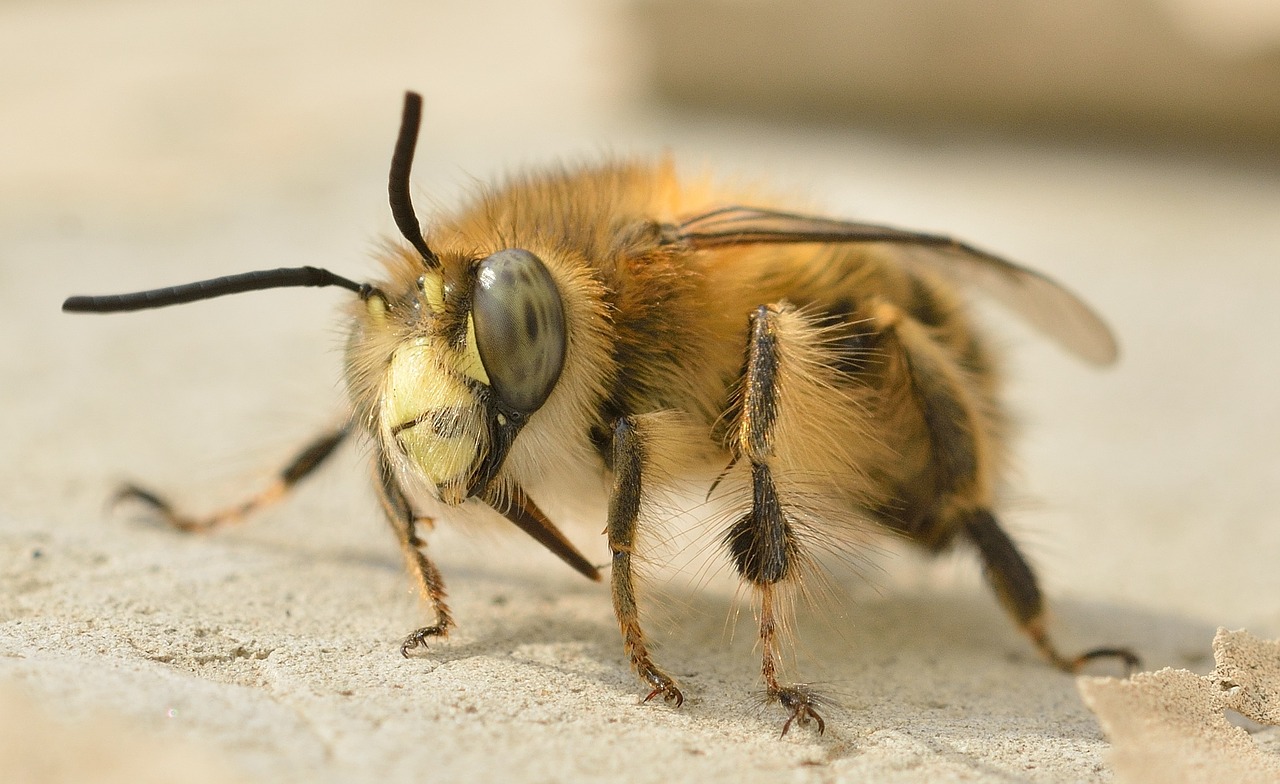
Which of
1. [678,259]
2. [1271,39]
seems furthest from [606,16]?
[678,259]

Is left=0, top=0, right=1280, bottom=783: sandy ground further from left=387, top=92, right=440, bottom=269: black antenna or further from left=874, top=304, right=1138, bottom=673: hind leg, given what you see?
left=387, top=92, right=440, bottom=269: black antenna

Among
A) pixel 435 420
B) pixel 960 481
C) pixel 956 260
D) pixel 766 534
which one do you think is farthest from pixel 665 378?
pixel 956 260

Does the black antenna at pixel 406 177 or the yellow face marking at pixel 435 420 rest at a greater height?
the black antenna at pixel 406 177

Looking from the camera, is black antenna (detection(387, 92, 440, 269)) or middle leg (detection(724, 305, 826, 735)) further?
middle leg (detection(724, 305, 826, 735))

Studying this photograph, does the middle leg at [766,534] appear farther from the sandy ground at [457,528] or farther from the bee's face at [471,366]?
the bee's face at [471,366]

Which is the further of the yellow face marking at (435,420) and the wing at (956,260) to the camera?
the wing at (956,260)

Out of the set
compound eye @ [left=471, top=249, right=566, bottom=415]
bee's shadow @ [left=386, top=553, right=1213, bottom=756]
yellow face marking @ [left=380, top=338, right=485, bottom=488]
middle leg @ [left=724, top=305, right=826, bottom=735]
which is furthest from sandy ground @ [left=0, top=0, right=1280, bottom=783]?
compound eye @ [left=471, top=249, right=566, bottom=415]

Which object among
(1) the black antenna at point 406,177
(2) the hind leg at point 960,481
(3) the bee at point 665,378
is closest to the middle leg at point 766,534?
(3) the bee at point 665,378

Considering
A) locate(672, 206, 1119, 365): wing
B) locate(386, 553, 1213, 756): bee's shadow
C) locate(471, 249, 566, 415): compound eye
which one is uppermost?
locate(672, 206, 1119, 365): wing
